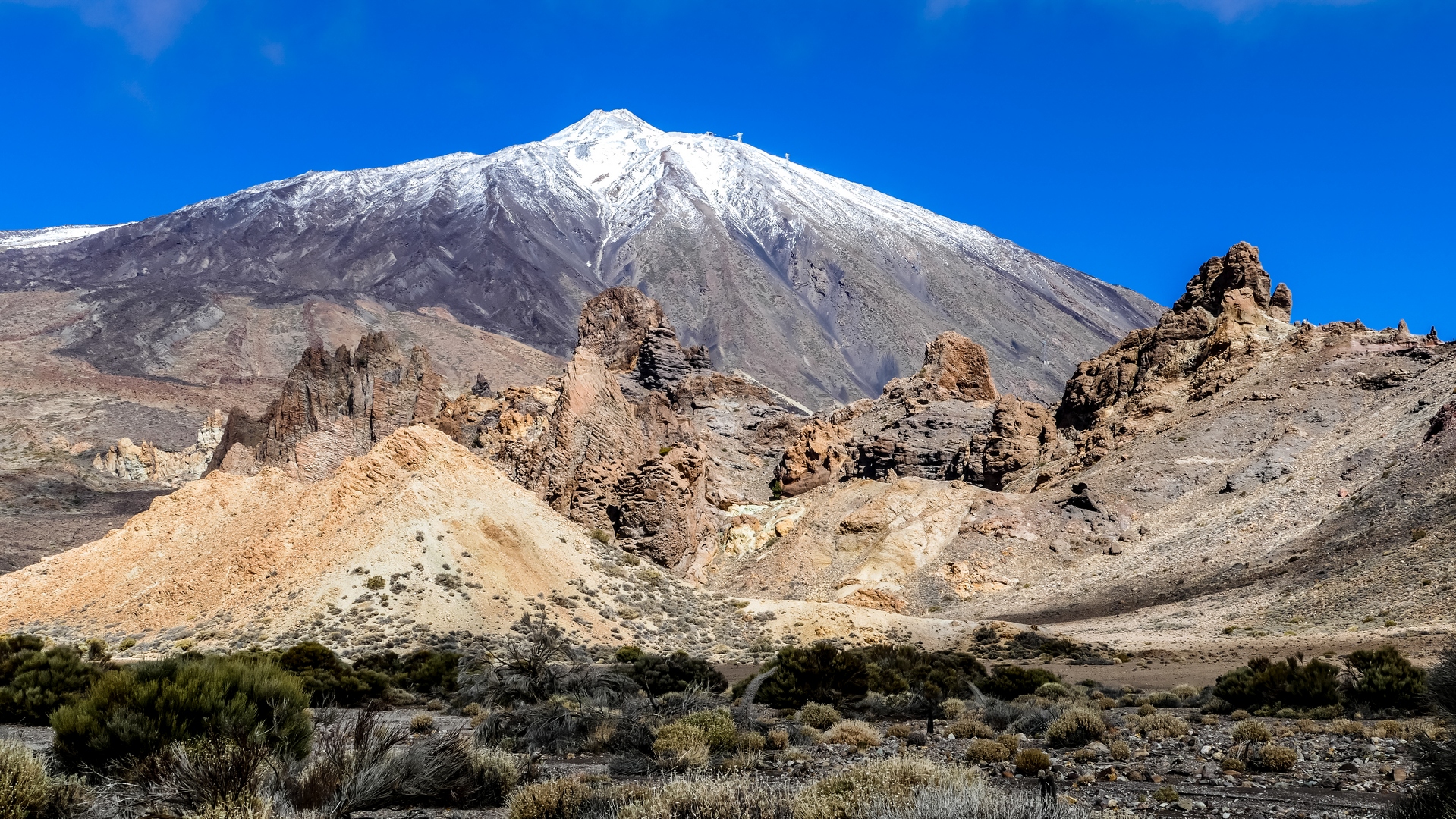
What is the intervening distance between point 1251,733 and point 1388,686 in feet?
11.8

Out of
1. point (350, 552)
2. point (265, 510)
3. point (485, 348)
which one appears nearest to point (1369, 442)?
point (350, 552)

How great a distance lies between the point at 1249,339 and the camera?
48.8 metres

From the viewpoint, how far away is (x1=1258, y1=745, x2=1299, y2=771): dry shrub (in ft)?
27.7

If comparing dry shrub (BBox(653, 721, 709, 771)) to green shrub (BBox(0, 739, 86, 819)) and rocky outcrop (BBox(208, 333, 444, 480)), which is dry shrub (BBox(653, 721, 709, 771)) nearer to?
green shrub (BBox(0, 739, 86, 819))

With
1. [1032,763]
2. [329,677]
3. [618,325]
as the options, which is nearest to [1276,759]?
[1032,763]

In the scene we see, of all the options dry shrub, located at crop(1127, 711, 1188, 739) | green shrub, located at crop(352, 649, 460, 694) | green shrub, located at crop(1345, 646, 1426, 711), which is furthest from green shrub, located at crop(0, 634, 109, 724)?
green shrub, located at crop(1345, 646, 1426, 711)

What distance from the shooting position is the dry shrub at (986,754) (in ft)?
30.4

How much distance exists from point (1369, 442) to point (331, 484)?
38.4 metres

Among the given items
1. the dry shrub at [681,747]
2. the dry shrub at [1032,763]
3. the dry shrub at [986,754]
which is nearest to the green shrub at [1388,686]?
the dry shrub at [986,754]

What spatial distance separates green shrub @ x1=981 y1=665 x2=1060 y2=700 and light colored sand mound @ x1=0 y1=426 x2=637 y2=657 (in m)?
11.0

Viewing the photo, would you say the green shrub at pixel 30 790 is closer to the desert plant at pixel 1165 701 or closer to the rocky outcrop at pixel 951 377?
the desert plant at pixel 1165 701

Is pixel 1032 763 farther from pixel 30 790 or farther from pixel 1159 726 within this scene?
pixel 30 790

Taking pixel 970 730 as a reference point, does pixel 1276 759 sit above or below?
above

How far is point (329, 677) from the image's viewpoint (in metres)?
15.7
